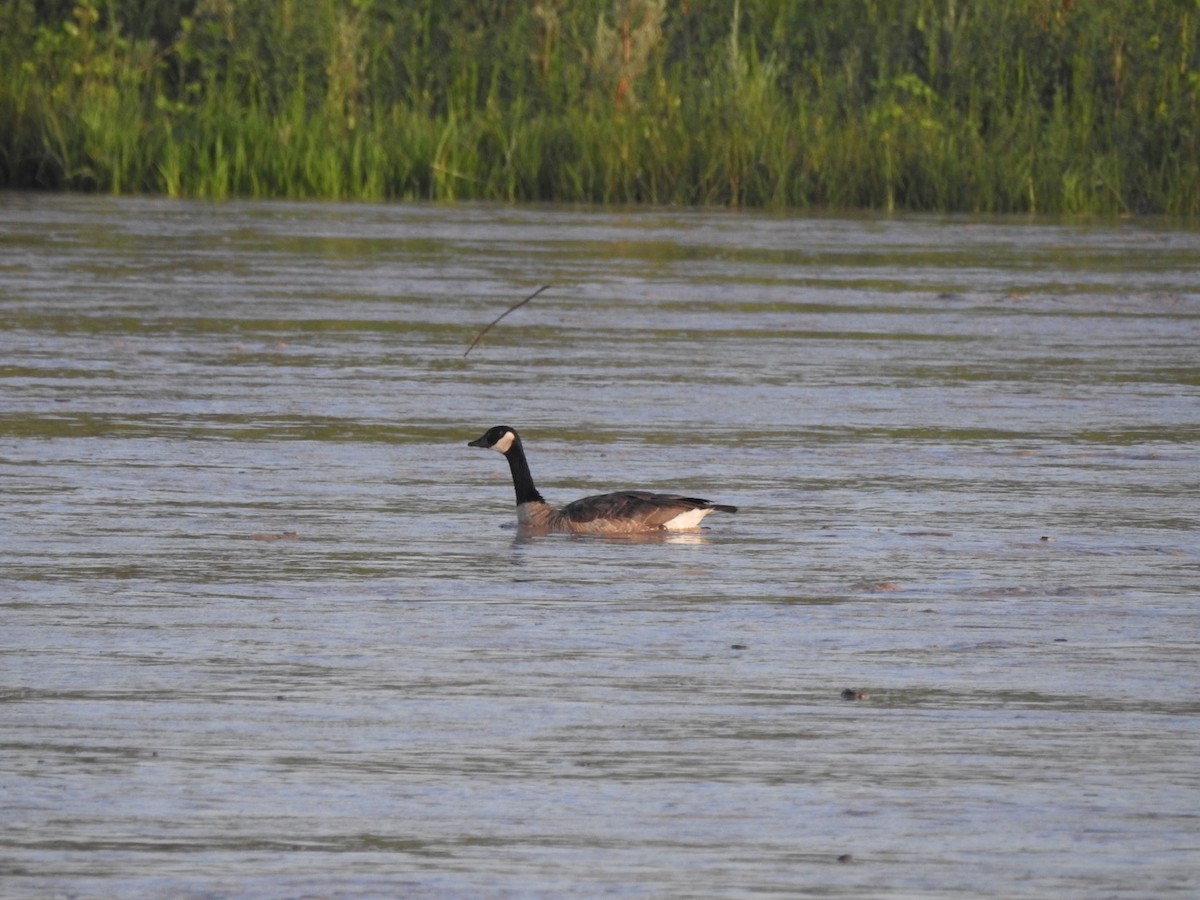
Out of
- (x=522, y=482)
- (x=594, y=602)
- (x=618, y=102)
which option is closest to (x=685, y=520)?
(x=522, y=482)

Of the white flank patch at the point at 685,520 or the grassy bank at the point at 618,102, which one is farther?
the grassy bank at the point at 618,102

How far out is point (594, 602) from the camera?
7.31 m

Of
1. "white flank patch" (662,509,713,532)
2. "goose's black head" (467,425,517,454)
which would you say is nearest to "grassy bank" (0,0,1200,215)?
"goose's black head" (467,425,517,454)

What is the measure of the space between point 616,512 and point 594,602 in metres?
1.17

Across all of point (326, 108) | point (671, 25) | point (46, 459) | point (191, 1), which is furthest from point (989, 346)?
point (191, 1)

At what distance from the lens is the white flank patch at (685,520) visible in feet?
27.8

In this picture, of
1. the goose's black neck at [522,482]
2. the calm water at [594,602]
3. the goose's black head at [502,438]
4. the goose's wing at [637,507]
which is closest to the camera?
the calm water at [594,602]

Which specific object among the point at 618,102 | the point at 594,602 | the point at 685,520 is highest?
the point at 594,602

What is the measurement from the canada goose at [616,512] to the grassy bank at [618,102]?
14.6 m

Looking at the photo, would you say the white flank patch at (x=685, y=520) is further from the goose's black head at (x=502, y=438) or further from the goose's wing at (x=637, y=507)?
the goose's black head at (x=502, y=438)

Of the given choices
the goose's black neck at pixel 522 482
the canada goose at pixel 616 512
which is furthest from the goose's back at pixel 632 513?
the goose's black neck at pixel 522 482

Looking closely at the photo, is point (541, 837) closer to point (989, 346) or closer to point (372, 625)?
point (372, 625)

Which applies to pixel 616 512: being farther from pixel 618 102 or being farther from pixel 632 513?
pixel 618 102

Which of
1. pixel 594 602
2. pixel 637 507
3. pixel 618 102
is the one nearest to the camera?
pixel 594 602
